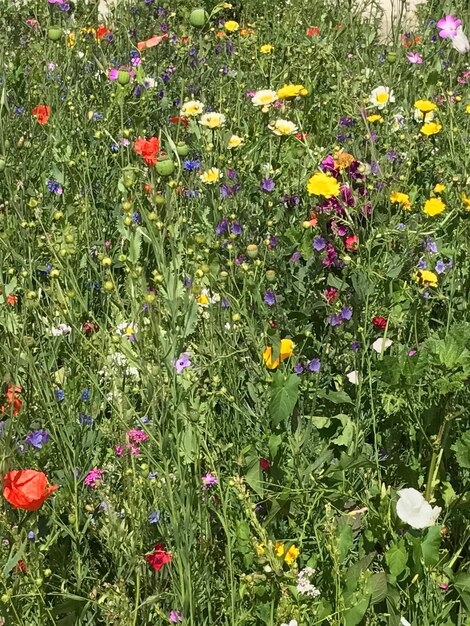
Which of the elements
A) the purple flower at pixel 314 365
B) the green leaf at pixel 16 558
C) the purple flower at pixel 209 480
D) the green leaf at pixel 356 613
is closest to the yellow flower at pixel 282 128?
the purple flower at pixel 314 365

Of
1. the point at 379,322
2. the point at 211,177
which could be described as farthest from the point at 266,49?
the point at 379,322

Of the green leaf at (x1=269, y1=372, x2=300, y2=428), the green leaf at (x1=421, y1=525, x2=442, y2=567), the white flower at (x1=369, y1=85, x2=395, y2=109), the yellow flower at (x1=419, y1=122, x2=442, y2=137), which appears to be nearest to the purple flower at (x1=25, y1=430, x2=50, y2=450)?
the green leaf at (x1=269, y1=372, x2=300, y2=428)

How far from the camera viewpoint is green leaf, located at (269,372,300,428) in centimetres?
161

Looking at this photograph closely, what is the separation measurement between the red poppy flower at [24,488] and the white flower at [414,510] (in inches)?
25.4

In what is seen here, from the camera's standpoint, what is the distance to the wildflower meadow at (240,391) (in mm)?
1403

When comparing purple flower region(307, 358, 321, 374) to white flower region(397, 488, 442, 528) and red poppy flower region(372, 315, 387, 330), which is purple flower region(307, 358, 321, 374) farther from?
white flower region(397, 488, 442, 528)

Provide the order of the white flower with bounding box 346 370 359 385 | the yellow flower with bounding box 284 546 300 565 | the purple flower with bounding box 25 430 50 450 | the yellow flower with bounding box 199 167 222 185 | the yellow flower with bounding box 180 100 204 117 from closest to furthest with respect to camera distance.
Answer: the yellow flower with bounding box 284 546 300 565 < the purple flower with bounding box 25 430 50 450 < the white flower with bounding box 346 370 359 385 < the yellow flower with bounding box 199 167 222 185 < the yellow flower with bounding box 180 100 204 117

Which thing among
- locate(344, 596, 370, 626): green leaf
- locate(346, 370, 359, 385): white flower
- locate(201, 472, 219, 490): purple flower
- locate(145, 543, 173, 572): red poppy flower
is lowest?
locate(344, 596, 370, 626): green leaf

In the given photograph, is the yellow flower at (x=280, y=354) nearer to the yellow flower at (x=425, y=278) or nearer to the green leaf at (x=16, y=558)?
the yellow flower at (x=425, y=278)

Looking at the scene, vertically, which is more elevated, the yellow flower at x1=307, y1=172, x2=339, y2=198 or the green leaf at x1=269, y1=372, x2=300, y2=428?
the yellow flower at x1=307, y1=172, x2=339, y2=198

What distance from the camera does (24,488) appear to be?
1258mm

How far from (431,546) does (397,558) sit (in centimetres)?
7

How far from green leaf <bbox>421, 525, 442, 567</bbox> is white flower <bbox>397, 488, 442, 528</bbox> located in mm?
17

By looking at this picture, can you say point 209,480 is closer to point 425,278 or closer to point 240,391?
point 240,391
